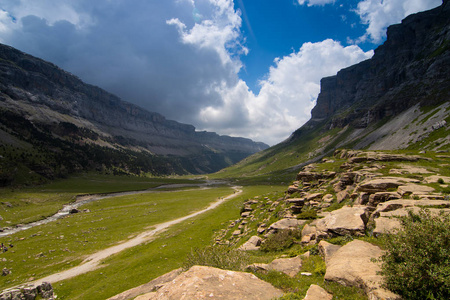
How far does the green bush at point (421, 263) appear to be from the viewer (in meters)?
6.28

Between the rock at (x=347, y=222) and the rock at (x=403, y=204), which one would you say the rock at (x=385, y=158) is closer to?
the rock at (x=403, y=204)

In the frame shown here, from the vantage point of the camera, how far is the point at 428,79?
15488 cm

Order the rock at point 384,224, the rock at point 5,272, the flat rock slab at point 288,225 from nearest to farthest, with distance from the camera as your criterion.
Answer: the rock at point 384,224, the flat rock slab at point 288,225, the rock at point 5,272

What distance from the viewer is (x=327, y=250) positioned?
12328 millimetres

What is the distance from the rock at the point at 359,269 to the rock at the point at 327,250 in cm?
44

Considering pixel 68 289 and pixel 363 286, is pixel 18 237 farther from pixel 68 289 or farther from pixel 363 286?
pixel 363 286

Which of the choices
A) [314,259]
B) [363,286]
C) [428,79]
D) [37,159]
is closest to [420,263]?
[363,286]

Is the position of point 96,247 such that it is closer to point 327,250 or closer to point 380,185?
point 327,250

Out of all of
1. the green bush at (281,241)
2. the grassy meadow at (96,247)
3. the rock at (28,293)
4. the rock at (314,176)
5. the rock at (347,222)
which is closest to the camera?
the rock at (347,222)

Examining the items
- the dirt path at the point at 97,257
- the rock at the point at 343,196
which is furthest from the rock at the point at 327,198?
the dirt path at the point at 97,257

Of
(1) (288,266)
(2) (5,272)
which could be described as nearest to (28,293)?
(2) (5,272)

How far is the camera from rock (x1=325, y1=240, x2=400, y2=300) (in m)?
7.43

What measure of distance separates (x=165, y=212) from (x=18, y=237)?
34227mm

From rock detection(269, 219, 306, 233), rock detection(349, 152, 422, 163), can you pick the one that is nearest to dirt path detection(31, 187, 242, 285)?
rock detection(269, 219, 306, 233)
